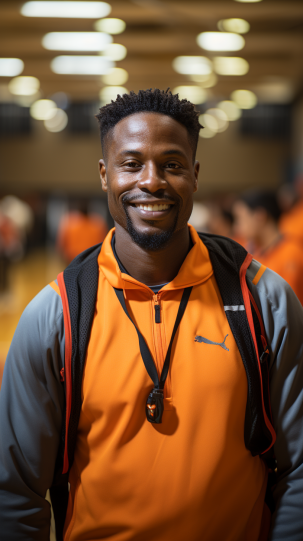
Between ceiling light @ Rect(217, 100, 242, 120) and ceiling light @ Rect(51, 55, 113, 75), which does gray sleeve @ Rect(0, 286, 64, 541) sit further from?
ceiling light @ Rect(217, 100, 242, 120)

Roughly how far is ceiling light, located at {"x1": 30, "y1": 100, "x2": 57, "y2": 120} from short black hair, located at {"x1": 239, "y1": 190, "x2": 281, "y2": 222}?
1219 centimetres

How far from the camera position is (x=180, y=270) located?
1484mm

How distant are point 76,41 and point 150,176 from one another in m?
7.70

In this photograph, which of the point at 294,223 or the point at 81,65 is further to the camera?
the point at 81,65

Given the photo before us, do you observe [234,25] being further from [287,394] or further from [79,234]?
[287,394]

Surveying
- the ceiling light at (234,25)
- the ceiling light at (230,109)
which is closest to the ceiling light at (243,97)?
the ceiling light at (230,109)

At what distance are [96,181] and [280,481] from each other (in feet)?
59.8

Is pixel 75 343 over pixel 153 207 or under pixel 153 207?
under

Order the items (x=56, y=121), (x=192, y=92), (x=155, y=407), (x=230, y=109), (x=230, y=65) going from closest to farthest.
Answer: (x=155, y=407), (x=230, y=65), (x=192, y=92), (x=230, y=109), (x=56, y=121)

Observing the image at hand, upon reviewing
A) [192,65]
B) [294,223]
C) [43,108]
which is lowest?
[294,223]

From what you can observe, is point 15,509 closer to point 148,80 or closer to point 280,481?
point 280,481

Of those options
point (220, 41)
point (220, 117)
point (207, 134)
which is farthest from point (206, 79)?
point (207, 134)

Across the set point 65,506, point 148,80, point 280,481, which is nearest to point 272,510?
point 280,481

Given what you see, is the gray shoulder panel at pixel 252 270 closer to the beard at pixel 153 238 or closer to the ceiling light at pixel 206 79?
the beard at pixel 153 238
